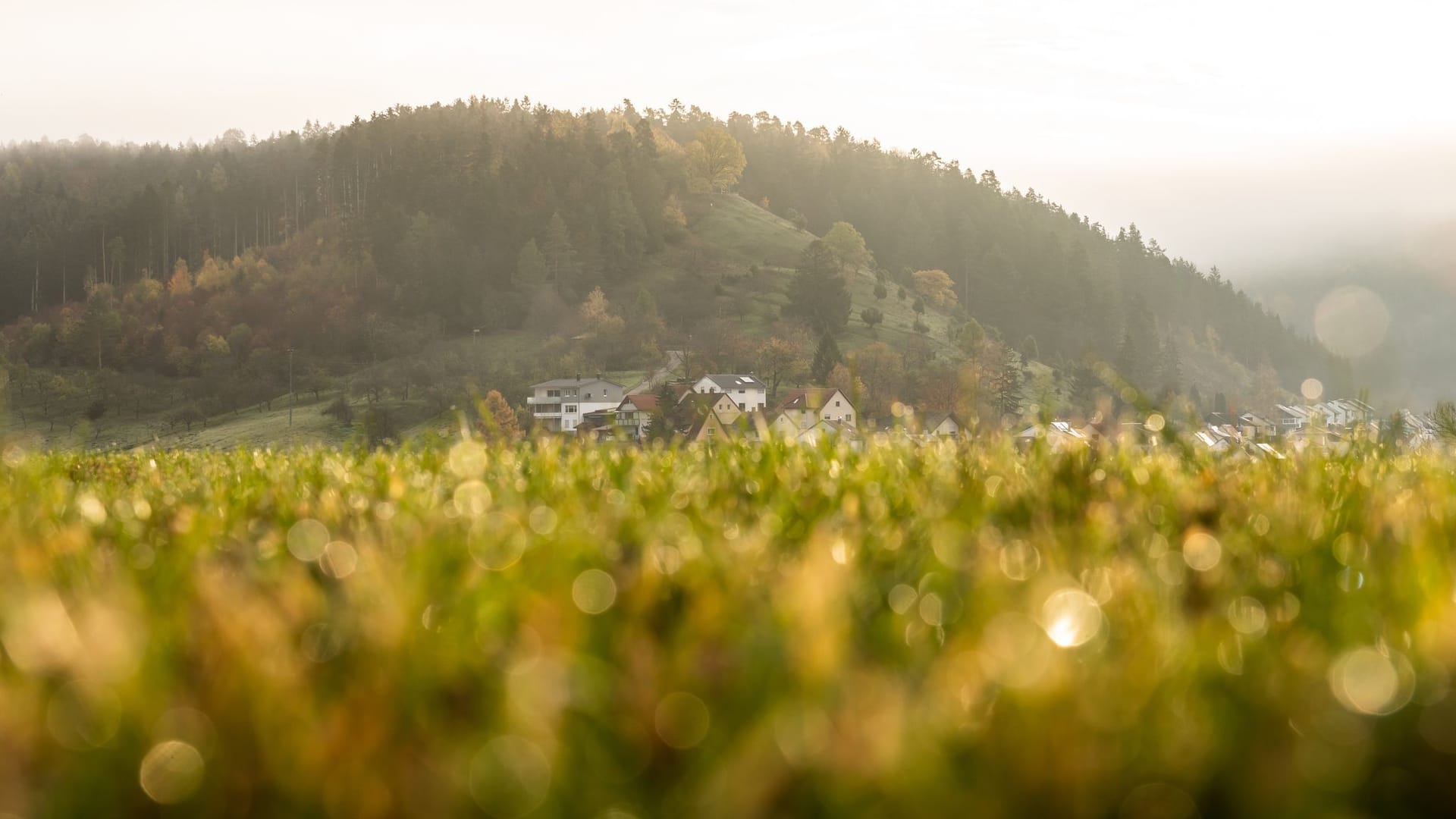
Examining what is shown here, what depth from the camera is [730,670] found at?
1.25m

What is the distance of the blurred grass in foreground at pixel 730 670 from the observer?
92 cm

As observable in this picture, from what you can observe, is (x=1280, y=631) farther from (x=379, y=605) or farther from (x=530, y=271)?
(x=530, y=271)

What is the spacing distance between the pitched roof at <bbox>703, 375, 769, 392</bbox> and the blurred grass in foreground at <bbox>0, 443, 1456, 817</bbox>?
116697 millimetres

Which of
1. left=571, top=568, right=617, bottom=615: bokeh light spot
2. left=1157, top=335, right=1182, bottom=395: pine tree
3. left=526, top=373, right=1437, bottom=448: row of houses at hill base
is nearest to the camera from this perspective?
left=571, top=568, right=617, bottom=615: bokeh light spot

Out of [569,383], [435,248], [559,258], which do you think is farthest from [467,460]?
[435,248]

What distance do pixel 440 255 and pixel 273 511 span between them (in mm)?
157863

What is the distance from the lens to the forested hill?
15212 cm

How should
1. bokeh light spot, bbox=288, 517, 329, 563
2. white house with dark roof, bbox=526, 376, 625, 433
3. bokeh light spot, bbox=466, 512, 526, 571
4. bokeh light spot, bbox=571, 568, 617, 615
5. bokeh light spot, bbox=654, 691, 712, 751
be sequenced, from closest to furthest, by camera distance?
bokeh light spot, bbox=654, 691, 712, 751 → bokeh light spot, bbox=571, 568, 617, 615 → bokeh light spot, bbox=466, 512, 526, 571 → bokeh light spot, bbox=288, 517, 329, 563 → white house with dark roof, bbox=526, 376, 625, 433

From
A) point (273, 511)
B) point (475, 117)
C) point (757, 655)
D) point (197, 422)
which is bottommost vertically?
point (197, 422)

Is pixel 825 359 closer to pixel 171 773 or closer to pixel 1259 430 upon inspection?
pixel 1259 430

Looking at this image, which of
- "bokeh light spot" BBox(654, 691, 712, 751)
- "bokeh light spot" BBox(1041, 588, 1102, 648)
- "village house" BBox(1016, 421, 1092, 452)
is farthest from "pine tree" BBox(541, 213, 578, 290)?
"bokeh light spot" BBox(654, 691, 712, 751)

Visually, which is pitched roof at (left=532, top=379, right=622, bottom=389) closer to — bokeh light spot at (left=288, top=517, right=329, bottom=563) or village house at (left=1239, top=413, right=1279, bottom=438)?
village house at (left=1239, top=413, right=1279, bottom=438)

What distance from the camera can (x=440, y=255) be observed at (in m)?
154

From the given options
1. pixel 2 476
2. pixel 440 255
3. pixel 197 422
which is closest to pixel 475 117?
pixel 440 255
